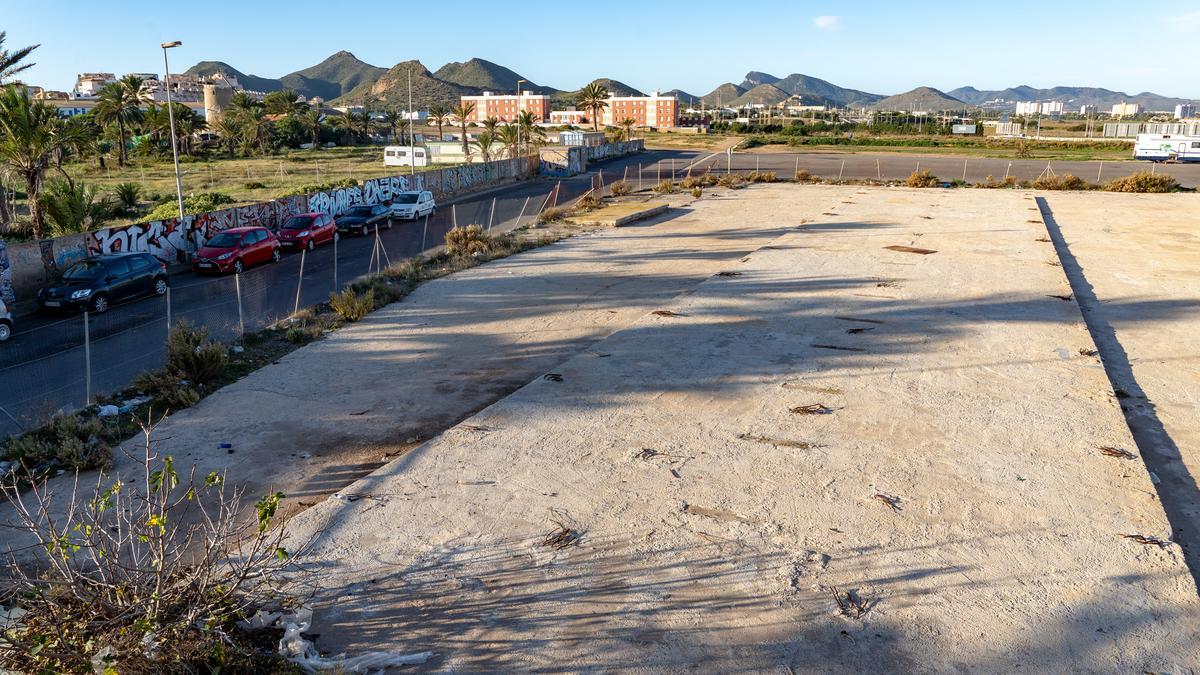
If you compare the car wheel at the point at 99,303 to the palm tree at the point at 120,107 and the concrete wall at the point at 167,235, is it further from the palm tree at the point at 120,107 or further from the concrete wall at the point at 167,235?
the palm tree at the point at 120,107

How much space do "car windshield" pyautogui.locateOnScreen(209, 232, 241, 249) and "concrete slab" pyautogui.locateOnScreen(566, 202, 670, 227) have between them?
1380 centimetres

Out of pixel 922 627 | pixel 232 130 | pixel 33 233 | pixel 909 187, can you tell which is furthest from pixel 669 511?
pixel 232 130

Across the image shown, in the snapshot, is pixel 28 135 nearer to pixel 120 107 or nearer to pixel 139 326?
pixel 139 326

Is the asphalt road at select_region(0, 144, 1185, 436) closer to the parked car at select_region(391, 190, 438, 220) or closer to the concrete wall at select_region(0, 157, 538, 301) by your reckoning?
the parked car at select_region(391, 190, 438, 220)

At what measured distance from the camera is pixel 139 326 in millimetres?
19516

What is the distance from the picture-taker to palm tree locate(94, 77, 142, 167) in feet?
231

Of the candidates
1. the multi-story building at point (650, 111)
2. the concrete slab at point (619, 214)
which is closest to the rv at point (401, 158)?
the concrete slab at point (619, 214)

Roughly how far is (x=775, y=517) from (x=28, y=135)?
94.8ft

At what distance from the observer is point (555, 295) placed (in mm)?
21656

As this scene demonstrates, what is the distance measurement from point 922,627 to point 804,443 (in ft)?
13.8

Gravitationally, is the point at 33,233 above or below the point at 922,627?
above

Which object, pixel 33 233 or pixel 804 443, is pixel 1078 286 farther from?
pixel 33 233

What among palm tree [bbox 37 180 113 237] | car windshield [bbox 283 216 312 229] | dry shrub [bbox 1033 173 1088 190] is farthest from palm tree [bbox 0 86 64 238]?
dry shrub [bbox 1033 173 1088 190]

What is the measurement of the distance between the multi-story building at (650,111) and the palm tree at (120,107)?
109924mm
